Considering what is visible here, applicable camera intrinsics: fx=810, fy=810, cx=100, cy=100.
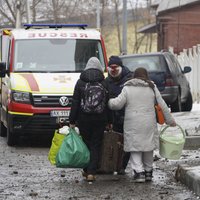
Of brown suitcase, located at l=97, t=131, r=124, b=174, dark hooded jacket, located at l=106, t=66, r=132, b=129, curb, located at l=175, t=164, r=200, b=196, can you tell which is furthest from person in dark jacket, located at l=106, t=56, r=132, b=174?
curb, located at l=175, t=164, r=200, b=196

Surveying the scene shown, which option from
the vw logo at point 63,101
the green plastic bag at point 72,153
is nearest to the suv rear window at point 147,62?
the vw logo at point 63,101

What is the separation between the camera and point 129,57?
19812mm

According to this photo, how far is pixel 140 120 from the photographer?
10562 mm

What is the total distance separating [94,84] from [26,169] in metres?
1.97

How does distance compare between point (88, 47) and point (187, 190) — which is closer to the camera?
point (187, 190)

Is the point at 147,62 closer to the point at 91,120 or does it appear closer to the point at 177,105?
the point at 177,105

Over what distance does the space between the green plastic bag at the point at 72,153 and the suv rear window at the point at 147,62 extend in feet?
29.2

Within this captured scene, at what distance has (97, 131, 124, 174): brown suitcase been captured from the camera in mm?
10938

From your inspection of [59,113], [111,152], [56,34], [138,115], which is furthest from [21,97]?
[138,115]

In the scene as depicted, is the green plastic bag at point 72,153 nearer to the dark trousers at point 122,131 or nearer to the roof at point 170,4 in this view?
the dark trousers at point 122,131

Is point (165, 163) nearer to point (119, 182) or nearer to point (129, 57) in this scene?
point (119, 182)

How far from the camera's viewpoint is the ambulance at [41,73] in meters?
14.2

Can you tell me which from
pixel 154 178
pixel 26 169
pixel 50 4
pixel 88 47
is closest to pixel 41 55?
pixel 88 47

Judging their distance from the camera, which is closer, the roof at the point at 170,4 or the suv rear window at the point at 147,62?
the suv rear window at the point at 147,62
